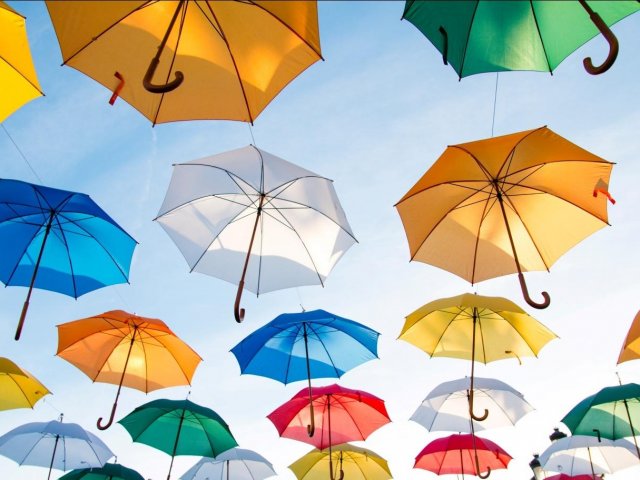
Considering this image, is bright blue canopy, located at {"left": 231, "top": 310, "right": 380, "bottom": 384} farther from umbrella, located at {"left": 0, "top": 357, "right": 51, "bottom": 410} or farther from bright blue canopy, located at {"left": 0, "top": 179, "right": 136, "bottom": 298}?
umbrella, located at {"left": 0, "top": 357, "right": 51, "bottom": 410}

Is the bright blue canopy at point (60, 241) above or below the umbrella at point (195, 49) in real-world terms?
below

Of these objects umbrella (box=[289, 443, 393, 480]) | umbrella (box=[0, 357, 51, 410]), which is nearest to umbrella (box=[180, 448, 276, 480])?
umbrella (box=[289, 443, 393, 480])

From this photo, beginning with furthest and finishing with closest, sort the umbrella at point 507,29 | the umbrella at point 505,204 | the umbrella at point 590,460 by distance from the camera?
the umbrella at point 590,460 < the umbrella at point 505,204 < the umbrella at point 507,29

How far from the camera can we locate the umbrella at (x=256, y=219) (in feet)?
24.2

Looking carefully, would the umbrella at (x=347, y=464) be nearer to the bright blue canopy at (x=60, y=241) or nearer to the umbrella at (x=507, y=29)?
the bright blue canopy at (x=60, y=241)

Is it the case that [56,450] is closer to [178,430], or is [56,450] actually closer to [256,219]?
[178,430]

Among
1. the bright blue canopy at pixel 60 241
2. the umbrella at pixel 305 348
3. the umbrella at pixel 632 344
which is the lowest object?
the umbrella at pixel 632 344

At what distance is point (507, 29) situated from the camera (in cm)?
551

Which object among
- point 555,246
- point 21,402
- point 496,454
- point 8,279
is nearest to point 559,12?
point 555,246

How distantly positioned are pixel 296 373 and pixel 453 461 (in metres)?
5.20

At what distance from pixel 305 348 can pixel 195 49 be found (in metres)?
5.86

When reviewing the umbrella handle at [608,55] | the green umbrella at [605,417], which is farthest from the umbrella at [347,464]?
the umbrella handle at [608,55]

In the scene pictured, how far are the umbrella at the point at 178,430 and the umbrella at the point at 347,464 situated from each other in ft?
9.64

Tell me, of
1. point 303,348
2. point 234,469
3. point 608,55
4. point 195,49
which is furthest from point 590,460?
point 195,49
